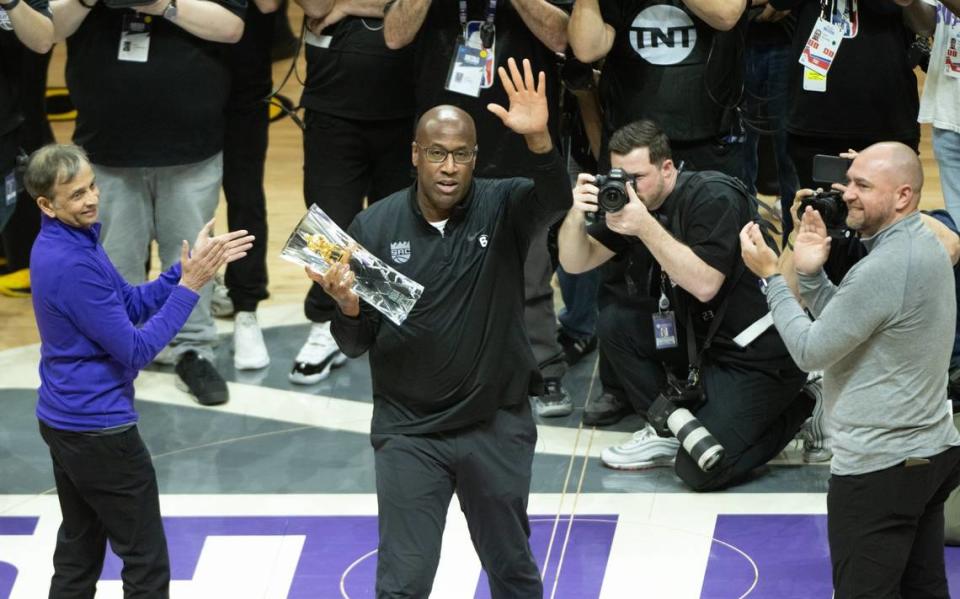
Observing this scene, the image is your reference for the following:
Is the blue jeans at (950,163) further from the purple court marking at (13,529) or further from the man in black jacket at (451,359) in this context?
the purple court marking at (13,529)

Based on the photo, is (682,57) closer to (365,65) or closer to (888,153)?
(365,65)

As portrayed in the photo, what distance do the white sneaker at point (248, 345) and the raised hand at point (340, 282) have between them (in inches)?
107

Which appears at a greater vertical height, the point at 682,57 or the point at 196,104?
the point at 682,57

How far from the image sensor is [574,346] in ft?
23.1

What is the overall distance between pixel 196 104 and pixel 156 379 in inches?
50.8

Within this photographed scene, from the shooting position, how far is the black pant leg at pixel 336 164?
6531 mm

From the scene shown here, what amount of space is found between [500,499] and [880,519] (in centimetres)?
104

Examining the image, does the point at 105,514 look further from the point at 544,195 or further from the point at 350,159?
the point at 350,159

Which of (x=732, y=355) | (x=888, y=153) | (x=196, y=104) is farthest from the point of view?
(x=196, y=104)

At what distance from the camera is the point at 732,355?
5.87 metres

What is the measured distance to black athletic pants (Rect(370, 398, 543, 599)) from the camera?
4.38m

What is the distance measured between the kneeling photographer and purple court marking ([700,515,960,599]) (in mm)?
306

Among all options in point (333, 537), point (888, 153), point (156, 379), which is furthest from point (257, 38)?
point (888, 153)

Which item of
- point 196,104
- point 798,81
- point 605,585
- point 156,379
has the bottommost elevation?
point 156,379
